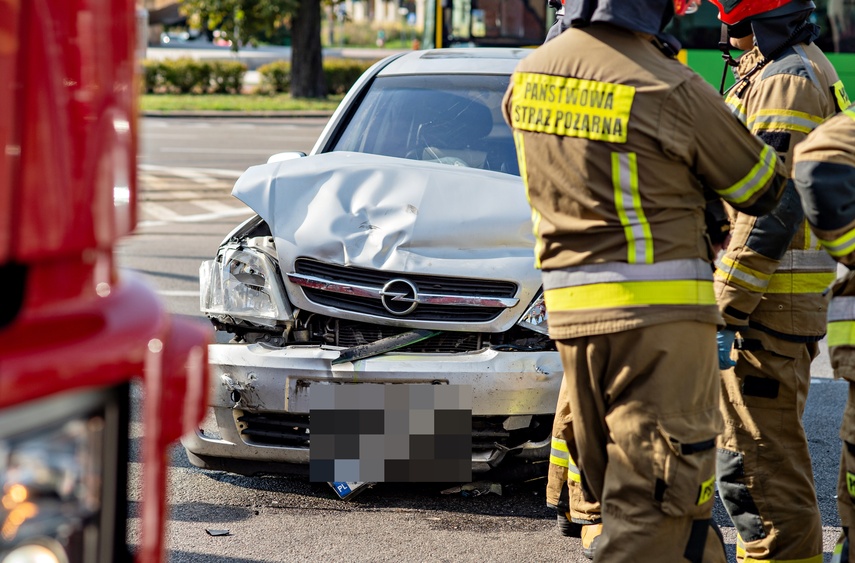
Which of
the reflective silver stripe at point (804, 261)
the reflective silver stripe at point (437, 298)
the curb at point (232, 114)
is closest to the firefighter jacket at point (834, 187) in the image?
the reflective silver stripe at point (804, 261)

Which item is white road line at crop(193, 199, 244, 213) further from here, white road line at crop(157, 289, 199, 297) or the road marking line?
white road line at crop(157, 289, 199, 297)

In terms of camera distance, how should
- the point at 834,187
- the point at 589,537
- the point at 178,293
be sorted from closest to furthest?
the point at 834,187 < the point at 589,537 < the point at 178,293

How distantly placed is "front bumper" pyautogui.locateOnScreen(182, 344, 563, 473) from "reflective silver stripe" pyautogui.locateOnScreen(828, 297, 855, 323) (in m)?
1.21

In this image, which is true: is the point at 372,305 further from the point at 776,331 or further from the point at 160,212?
the point at 160,212

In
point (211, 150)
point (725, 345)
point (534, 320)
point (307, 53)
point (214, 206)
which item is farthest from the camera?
point (307, 53)

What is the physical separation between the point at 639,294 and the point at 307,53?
2529 cm

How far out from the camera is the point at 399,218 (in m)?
4.14

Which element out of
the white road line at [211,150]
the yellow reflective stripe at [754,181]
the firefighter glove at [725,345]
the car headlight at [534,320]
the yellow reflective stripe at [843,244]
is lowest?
the white road line at [211,150]

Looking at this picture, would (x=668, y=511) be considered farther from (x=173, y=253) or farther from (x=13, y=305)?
(x=173, y=253)

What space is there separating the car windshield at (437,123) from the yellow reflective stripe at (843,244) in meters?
2.25

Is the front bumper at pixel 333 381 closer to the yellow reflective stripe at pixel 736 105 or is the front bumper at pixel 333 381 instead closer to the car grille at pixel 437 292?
the car grille at pixel 437 292

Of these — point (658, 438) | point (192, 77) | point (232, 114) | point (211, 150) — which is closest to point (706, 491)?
point (658, 438)

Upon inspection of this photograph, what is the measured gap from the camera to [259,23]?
85.1ft

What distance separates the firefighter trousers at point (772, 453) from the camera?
3389 millimetres
